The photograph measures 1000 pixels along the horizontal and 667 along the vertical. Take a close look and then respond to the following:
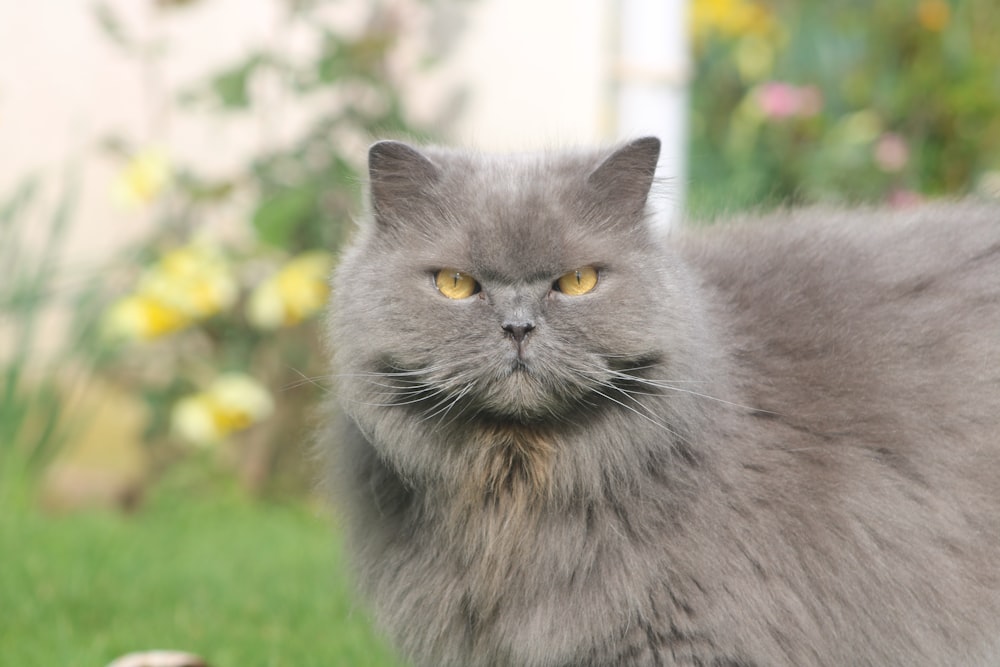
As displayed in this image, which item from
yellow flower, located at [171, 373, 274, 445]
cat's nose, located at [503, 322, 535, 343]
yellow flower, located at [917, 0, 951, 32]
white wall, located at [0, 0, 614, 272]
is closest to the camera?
cat's nose, located at [503, 322, 535, 343]

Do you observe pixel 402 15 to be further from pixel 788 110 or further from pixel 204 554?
pixel 204 554

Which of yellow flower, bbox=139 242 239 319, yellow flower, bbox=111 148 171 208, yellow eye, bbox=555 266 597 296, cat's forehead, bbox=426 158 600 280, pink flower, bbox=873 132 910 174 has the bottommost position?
yellow flower, bbox=139 242 239 319

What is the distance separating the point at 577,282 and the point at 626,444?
0.32m

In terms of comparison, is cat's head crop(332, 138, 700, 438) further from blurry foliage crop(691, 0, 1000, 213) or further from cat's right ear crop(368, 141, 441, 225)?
blurry foliage crop(691, 0, 1000, 213)

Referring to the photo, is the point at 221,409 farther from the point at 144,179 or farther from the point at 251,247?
the point at 144,179

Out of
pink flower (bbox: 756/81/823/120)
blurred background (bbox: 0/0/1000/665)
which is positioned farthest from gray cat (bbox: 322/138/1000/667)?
pink flower (bbox: 756/81/823/120)

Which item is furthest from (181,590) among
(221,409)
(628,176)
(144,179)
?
(628,176)

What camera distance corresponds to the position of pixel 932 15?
573 centimetres

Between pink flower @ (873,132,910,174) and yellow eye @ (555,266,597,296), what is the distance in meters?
3.69

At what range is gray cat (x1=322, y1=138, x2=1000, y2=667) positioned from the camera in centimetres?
215

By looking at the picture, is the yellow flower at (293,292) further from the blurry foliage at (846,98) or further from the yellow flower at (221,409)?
the blurry foliage at (846,98)

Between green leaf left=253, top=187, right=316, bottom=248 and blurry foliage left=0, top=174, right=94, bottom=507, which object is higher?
green leaf left=253, top=187, right=316, bottom=248

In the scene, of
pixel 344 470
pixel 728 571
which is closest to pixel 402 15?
pixel 344 470

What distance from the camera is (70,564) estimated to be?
12.6 ft
